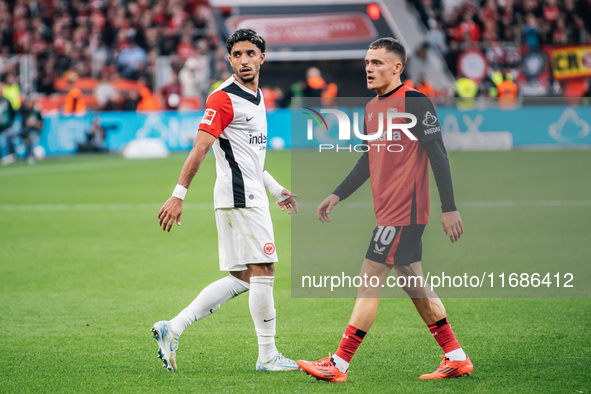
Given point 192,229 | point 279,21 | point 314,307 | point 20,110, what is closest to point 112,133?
point 20,110

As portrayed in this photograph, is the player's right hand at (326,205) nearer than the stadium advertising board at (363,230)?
No

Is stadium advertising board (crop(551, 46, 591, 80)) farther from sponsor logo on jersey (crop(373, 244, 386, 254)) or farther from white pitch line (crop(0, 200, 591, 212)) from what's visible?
sponsor logo on jersey (crop(373, 244, 386, 254))

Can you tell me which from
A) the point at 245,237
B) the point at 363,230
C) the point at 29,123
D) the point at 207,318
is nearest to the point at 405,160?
the point at 245,237

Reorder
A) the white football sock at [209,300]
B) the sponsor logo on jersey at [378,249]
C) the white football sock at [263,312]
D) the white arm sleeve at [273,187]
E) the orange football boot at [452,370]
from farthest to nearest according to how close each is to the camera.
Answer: the white arm sleeve at [273,187] < the white football sock at [209,300] < the white football sock at [263,312] < the orange football boot at [452,370] < the sponsor logo on jersey at [378,249]

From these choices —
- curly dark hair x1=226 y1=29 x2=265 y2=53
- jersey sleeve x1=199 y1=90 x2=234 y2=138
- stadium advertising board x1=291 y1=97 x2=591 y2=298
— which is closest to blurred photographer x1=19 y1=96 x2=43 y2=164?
stadium advertising board x1=291 y1=97 x2=591 y2=298

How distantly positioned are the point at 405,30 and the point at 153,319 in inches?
1029

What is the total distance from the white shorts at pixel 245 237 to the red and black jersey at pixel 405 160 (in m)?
0.77

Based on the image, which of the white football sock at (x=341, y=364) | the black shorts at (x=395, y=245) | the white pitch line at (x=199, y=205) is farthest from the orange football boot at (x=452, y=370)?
the white pitch line at (x=199, y=205)

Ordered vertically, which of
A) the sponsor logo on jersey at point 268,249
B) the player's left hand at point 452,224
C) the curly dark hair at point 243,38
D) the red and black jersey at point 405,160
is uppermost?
the curly dark hair at point 243,38

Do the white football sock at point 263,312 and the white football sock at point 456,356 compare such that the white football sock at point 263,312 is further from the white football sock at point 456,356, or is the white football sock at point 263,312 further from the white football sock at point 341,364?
the white football sock at point 456,356

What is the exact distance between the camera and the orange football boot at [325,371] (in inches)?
199

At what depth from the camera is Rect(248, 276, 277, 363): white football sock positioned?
5.43 m

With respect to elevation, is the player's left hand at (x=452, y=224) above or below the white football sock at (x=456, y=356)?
above

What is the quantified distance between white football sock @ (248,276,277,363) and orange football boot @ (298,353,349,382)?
1.28ft
